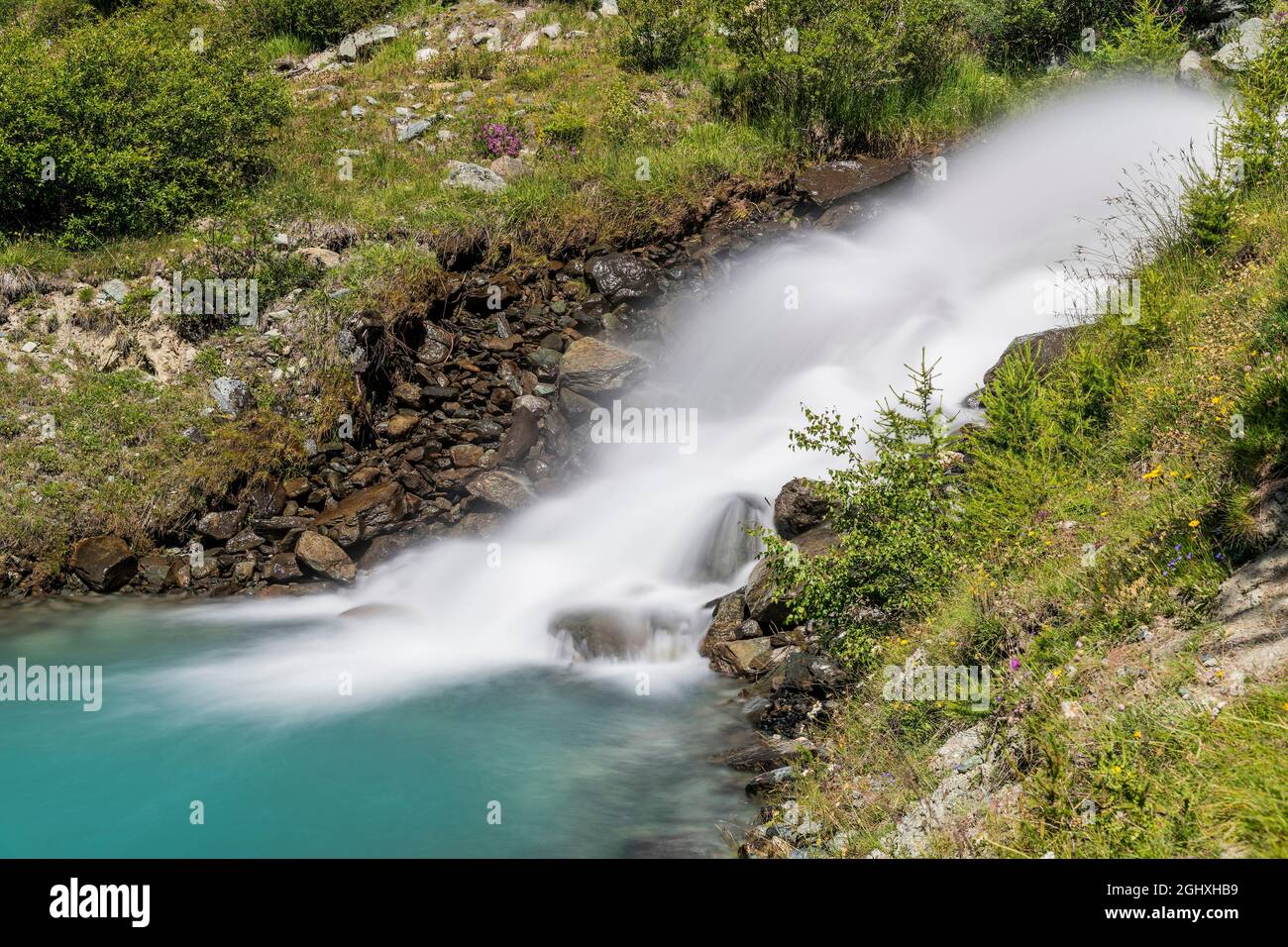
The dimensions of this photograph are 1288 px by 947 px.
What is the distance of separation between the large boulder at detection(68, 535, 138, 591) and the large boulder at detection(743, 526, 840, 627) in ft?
27.5

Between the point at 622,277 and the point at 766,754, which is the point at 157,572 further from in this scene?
the point at 766,754

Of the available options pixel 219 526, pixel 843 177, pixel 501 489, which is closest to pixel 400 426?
pixel 501 489

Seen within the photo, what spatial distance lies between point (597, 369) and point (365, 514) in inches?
161

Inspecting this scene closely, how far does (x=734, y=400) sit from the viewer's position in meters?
14.7

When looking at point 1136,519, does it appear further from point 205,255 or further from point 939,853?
point 205,255

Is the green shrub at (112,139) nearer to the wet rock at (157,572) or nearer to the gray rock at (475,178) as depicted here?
the gray rock at (475,178)

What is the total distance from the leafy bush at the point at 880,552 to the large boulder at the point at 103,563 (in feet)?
30.2

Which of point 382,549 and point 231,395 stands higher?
point 231,395

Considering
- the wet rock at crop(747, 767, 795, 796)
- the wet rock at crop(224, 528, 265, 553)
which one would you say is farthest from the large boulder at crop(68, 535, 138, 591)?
the wet rock at crop(747, 767, 795, 796)

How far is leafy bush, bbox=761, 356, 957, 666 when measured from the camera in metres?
7.32

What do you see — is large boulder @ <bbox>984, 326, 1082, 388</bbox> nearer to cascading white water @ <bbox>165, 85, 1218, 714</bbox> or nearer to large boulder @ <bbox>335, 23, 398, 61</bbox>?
cascading white water @ <bbox>165, 85, 1218, 714</bbox>

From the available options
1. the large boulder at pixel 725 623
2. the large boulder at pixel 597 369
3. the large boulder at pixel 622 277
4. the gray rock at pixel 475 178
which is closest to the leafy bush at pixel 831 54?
the large boulder at pixel 622 277

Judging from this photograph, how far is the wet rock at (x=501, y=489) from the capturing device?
13.1 m
